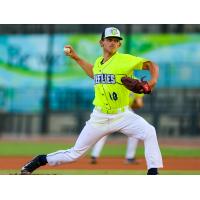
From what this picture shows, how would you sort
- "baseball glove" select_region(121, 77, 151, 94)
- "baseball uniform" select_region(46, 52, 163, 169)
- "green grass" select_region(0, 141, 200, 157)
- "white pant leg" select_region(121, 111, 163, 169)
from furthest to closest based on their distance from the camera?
1. "green grass" select_region(0, 141, 200, 157)
2. "baseball uniform" select_region(46, 52, 163, 169)
3. "white pant leg" select_region(121, 111, 163, 169)
4. "baseball glove" select_region(121, 77, 151, 94)

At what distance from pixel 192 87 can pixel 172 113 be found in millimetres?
1298

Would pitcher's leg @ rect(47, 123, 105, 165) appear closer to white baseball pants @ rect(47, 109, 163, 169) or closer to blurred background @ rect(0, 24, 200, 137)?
white baseball pants @ rect(47, 109, 163, 169)

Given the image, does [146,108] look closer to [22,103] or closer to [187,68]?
[187,68]

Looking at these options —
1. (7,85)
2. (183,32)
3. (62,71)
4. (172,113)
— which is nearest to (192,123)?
(172,113)

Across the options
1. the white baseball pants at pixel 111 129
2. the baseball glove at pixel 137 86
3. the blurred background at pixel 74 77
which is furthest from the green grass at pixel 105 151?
the baseball glove at pixel 137 86

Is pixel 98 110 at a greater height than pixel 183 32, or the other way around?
pixel 183 32

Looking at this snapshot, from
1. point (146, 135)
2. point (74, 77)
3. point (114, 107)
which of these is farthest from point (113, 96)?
point (74, 77)

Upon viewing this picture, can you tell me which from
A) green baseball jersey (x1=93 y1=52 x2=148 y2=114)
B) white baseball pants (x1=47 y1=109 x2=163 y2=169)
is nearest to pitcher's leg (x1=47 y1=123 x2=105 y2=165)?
white baseball pants (x1=47 y1=109 x2=163 y2=169)

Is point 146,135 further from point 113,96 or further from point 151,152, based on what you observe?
point 113,96

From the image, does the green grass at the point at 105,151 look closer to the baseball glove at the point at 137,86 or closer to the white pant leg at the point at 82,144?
the white pant leg at the point at 82,144

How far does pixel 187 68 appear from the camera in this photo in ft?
75.7

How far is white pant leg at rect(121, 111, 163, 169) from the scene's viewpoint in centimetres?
760

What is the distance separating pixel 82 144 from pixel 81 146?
0.03 m

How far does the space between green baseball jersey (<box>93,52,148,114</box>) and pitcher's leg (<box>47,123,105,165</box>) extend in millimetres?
310
